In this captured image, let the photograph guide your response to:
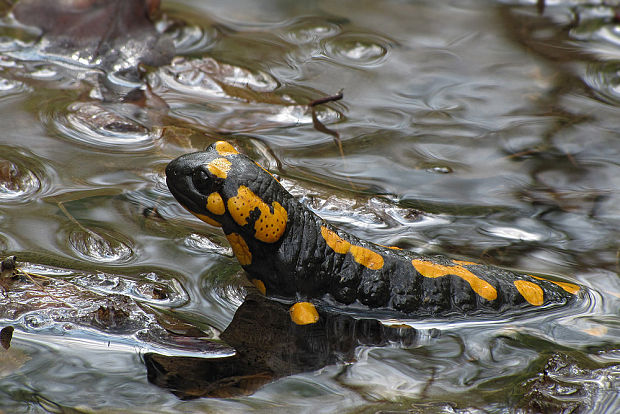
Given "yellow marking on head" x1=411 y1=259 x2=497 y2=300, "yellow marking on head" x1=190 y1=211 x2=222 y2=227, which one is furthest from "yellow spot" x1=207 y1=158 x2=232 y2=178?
"yellow marking on head" x1=411 y1=259 x2=497 y2=300

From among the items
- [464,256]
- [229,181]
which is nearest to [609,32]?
[464,256]

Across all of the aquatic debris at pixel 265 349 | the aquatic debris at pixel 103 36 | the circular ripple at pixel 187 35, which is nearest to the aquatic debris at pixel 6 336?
the aquatic debris at pixel 265 349

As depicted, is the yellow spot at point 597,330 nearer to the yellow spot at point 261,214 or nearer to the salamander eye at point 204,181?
the yellow spot at point 261,214

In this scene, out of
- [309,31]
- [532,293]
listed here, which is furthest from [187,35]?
[532,293]

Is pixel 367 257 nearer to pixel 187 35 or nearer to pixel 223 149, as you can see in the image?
pixel 223 149

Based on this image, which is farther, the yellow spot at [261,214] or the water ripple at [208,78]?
the water ripple at [208,78]

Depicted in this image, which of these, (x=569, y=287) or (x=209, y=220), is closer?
(x=209, y=220)

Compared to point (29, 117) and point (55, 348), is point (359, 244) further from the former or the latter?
point (29, 117)

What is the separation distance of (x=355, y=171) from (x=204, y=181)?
4.96 ft

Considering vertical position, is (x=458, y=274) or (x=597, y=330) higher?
(x=458, y=274)

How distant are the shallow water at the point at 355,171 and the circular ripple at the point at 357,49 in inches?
0.8

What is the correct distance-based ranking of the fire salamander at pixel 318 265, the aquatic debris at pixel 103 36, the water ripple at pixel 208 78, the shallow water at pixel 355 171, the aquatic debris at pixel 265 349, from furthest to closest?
1. the aquatic debris at pixel 103 36
2. the water ripple at pixel 208 78
3. the fire salamander at pixel 318 265
4. the shallow water at pixel 355 171
5. the aquatic debris at pixel 265 349

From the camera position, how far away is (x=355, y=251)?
3.97 m

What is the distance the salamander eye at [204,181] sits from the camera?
12.6ft
